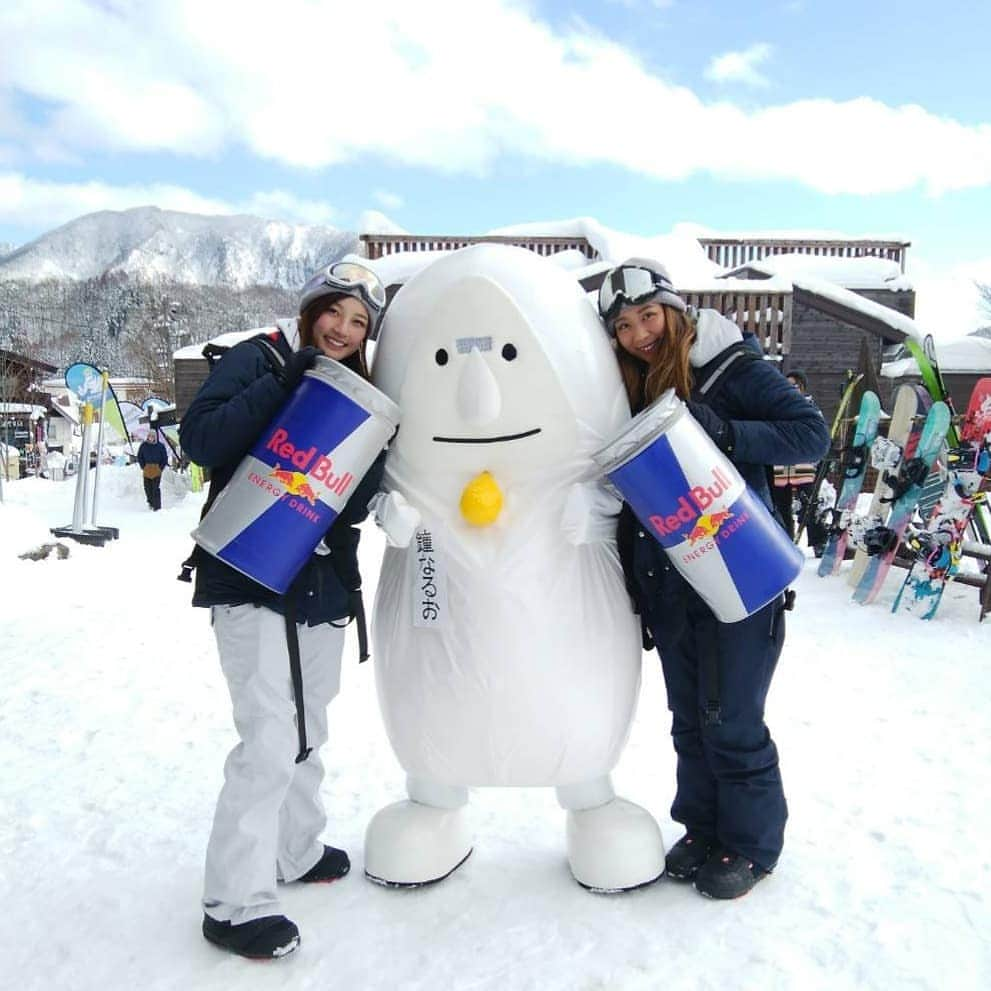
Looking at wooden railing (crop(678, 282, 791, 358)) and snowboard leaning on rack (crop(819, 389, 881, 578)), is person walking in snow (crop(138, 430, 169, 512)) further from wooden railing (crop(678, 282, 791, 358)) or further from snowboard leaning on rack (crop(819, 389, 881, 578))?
snowboard leaning on rack (crop(819, 389, 881, 578))

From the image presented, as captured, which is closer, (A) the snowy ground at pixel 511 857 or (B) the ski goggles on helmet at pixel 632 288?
(A) the snowy ground at pixel 511 857

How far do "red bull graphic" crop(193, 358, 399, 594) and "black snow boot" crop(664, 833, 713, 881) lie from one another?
1.36 m

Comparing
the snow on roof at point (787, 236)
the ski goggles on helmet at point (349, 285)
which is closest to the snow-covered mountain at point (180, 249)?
the snow on roof at point (787, 236)

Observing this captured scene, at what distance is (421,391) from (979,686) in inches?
135

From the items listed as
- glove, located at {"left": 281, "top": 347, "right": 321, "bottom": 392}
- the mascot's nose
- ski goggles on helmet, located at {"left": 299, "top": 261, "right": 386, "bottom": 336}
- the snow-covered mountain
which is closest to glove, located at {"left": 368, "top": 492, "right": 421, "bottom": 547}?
the mascot's nose

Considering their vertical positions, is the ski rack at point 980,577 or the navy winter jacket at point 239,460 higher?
the navy winter jacket at point 239,460

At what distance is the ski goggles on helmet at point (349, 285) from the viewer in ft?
7.67

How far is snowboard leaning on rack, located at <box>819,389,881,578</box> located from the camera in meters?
7.04

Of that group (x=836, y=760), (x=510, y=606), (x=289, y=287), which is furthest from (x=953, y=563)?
(x=289, y=287)

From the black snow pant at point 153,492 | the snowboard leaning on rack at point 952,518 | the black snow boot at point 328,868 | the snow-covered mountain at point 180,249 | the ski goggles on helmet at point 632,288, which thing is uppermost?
the snow-covered mountain at point 180,249

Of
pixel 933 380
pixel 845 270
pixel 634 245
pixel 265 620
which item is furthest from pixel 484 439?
pixel 845 270

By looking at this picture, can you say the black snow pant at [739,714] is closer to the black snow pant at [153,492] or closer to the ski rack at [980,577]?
the ski rack at [980,577]

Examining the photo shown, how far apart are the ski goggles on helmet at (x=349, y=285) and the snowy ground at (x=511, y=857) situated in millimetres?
1647

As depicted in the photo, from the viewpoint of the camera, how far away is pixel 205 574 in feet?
7.24
